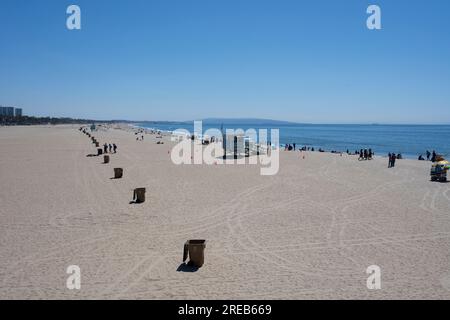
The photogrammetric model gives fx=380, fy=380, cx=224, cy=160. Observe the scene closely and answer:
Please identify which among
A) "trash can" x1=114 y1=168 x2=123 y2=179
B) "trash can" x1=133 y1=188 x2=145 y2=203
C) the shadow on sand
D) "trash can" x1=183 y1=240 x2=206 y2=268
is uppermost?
"trash can" x1=114 y1=168 x2=123 y2=179

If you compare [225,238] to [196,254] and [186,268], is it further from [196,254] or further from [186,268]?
[186,268]

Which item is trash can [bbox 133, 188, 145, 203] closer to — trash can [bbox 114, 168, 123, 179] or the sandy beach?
the sandy beach

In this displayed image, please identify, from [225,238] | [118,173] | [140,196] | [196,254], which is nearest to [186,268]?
[196,254]

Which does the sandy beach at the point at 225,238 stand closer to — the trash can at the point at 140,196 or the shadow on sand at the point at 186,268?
the shadow on sand at the point at 186,268

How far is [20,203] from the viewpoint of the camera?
520 inches

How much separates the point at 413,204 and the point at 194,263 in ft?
32.5

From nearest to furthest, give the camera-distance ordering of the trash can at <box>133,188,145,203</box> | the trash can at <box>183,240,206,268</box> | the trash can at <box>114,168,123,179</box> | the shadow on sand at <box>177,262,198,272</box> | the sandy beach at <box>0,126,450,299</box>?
the sandy beach at <box>0,126,450,299</box>, the shadow on sand at <box>177,262,198,272</box>, the trash can at <box>183,240,206,268</box>, the trash can at <box>133,188,145,203</box>, the trash can at <box>114,168,123,179</box>

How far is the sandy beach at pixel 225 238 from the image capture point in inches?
270

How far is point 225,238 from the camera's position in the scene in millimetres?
9711

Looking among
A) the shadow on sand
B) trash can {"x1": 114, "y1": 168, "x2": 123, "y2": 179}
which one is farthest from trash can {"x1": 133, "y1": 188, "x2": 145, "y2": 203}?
the shadow on sand

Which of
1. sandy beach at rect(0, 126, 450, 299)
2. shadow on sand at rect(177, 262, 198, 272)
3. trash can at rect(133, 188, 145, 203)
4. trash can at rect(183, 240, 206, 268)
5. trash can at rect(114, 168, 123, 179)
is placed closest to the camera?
sandy beach at rect(0, 126, 450, 299)

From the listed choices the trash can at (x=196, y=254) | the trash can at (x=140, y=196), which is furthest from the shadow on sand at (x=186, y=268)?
the trash can at (x=140, y=196)

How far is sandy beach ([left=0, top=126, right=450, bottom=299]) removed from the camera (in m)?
6.85

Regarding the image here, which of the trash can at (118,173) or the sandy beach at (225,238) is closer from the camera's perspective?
the sandy beach at (225,238)
